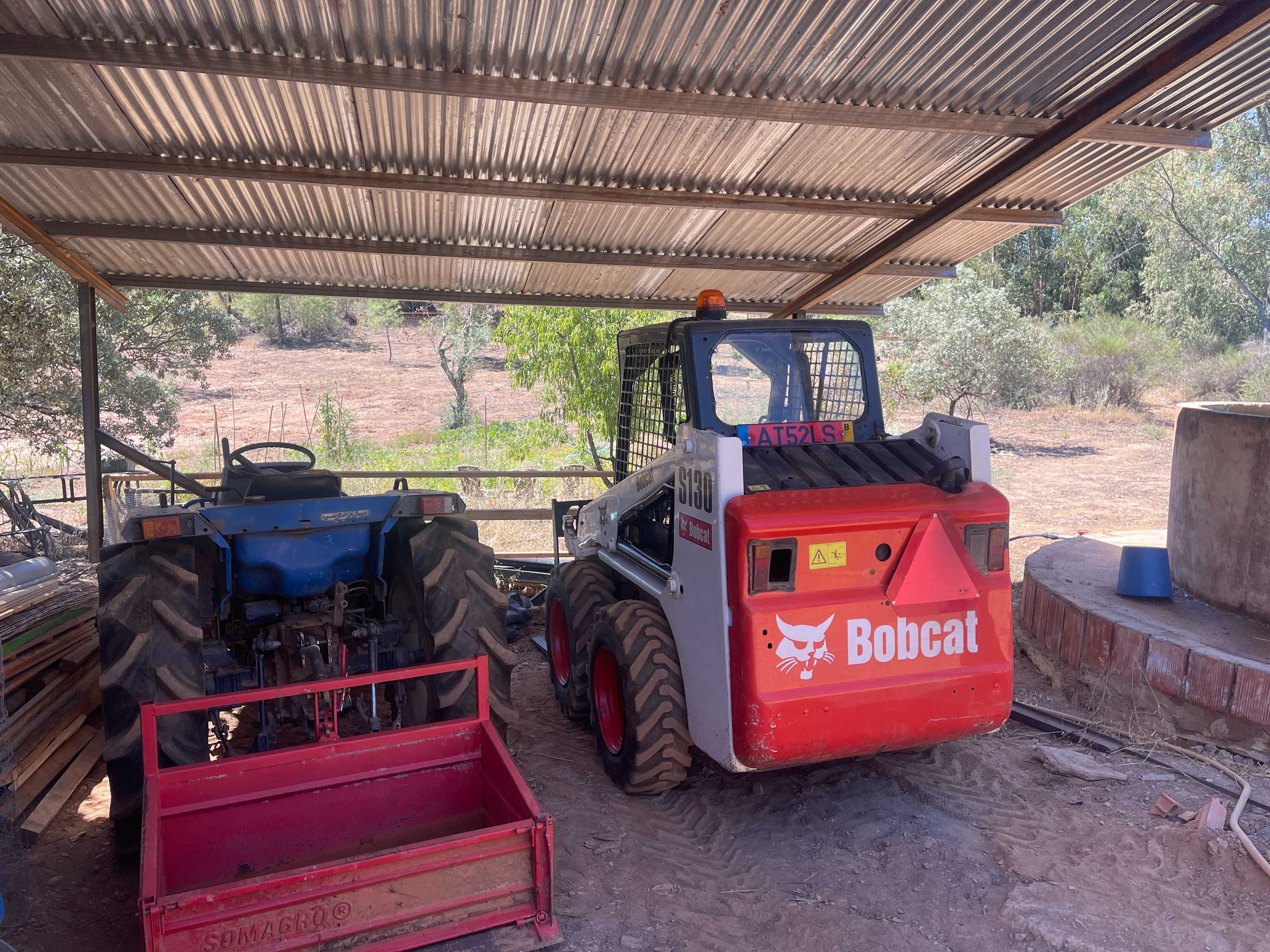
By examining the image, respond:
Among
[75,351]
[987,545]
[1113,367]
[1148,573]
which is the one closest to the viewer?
[987,545]

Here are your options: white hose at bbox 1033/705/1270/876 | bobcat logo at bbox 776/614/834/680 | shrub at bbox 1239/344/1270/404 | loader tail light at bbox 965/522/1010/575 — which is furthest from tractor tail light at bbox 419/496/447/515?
shrub at bbox 1239/344/1270/404

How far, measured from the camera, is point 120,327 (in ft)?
46.2

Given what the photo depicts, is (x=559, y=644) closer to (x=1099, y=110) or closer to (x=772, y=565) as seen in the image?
(x=772, y=565)

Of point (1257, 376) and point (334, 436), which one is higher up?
point (1257, 376)

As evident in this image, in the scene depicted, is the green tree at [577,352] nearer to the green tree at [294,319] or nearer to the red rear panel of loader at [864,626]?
the red rear panel of loader at [864,626]

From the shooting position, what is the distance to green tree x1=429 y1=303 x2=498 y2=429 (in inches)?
862

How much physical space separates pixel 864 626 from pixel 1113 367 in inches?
776

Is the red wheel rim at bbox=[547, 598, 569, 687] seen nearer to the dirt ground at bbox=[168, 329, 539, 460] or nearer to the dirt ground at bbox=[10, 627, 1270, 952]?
the dirt ground at bbox=[10, 627, 1270, 952]

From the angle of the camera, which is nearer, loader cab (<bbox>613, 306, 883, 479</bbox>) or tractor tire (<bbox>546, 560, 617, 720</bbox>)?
loader cab (<bbox>613, 306, 883, 479</bbox>)

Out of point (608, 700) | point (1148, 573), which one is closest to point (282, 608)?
point (608, 700)

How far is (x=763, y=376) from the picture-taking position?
5367 mm

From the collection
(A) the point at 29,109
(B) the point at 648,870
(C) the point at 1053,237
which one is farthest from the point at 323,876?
(C) the point at 1053,237

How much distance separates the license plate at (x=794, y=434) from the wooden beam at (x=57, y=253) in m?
5.62

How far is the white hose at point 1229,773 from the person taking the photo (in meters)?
4.16
